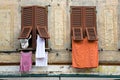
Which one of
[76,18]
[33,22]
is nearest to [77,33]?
[76,18]

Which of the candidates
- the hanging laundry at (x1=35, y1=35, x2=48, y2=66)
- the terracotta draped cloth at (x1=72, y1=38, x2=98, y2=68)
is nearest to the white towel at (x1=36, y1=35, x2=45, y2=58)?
the hanging laundry at (x1=35, y1=35, x2=48, y2=66)

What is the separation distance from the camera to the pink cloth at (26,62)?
41.4 ft

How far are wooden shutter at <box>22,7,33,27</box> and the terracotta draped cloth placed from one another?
5.51ft

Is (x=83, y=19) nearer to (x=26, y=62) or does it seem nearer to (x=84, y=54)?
(x=84, y=54)

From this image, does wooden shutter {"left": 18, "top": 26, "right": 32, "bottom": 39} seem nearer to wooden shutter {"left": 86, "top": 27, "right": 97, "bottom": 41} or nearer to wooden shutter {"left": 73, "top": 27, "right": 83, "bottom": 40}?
wooden shutter {"left": 73, "top": 27, "right": 83, "bottom": 40}

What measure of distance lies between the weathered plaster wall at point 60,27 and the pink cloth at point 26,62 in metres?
0.33

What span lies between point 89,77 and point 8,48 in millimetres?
3019

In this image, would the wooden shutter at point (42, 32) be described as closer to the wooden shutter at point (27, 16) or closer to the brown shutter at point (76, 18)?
the wooden shutter at point (27, 16)

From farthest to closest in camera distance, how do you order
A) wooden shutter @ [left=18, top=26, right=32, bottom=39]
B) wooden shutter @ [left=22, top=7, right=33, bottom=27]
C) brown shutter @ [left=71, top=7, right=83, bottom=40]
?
brown shutter @ [left=71, top=7, right=83, bottom=40] < wooden shutter @ [left=22, top=7, right=33, bottom=27] < wooden shutter @ [left=18, top=26, right=32, bottom=39]

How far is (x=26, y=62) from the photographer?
12.6m

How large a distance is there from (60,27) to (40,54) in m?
1.25

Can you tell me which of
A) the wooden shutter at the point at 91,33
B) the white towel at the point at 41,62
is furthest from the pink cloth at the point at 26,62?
the wooden shutter at the point at 91,33

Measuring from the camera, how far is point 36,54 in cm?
1261

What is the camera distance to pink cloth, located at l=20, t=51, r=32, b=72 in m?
12.6
